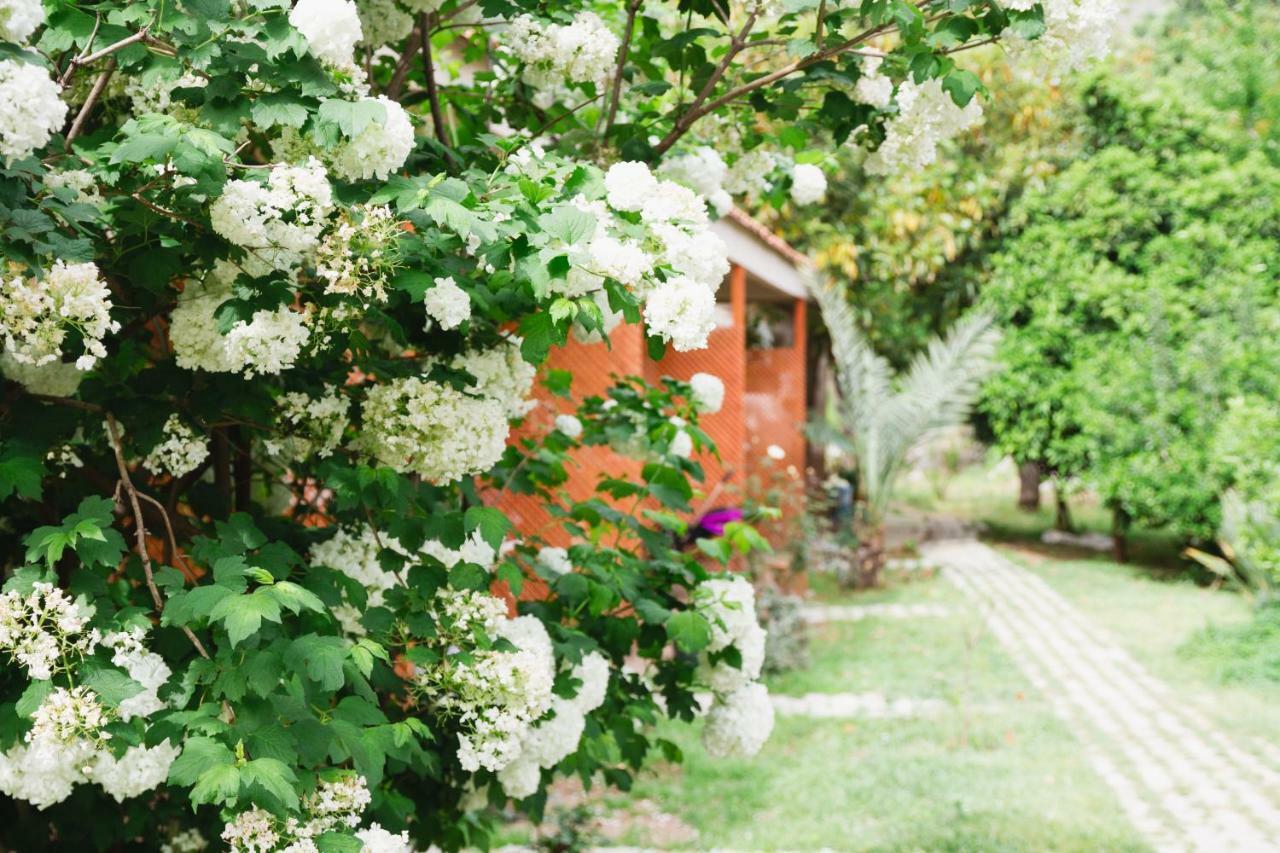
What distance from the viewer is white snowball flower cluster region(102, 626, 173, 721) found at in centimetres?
216

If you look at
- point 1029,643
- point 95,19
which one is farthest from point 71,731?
point 1029,643

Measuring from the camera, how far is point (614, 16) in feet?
13.2

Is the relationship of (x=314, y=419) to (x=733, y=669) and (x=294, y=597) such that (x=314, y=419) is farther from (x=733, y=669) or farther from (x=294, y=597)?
(x=733, y=669)

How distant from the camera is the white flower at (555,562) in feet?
11.8

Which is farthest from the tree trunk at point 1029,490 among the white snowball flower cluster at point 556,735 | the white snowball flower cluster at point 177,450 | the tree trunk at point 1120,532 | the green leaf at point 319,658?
the green leaf at point 319,658

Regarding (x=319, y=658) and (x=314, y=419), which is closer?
(x=319, y=658)

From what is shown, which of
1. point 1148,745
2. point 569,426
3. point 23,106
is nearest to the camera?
point 23,106

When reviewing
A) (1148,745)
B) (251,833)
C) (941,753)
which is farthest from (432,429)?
(1148,745)

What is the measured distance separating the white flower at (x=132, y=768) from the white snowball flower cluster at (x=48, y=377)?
0.96m

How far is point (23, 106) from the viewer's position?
1846 millimetres

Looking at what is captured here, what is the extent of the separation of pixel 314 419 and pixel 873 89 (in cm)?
186

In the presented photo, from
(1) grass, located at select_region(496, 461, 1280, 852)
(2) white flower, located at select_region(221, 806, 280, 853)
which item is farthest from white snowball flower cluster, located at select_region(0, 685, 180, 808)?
(1) grass, located at select_region(496, 461, 1280, 852)

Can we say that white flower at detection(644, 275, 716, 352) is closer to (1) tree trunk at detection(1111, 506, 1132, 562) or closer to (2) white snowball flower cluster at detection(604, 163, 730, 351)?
(2) white snowball flower cluster at detection(604, 163, 730, 351)

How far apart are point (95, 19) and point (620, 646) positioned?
85.4 inches
